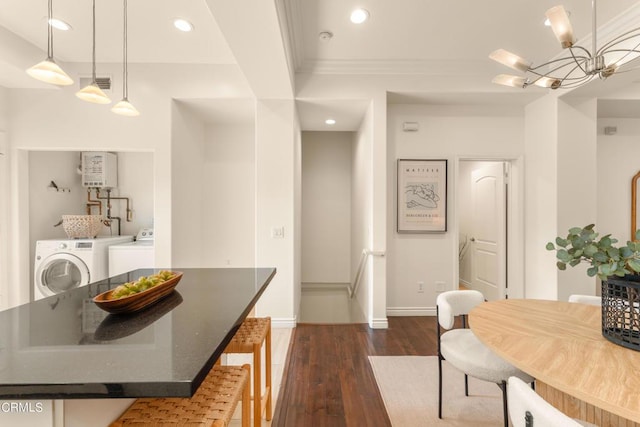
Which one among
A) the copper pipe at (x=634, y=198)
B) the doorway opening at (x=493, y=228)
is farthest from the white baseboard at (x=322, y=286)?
the copper pipe at (x=634, y=198)

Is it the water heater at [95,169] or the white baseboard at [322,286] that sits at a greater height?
the water heater at [95,169]

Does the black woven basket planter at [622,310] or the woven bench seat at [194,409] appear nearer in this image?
the woven bench seat at [194,409]

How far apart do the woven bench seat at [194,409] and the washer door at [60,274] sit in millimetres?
3102

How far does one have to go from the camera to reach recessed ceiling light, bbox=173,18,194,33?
8.53 ft

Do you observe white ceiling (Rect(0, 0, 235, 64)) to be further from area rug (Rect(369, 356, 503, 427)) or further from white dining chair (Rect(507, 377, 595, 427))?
area rug (Rect(369, 356, 503, 427))

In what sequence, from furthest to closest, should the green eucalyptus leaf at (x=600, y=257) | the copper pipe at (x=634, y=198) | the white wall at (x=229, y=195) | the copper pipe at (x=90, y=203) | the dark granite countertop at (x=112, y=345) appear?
the white wall at (x=229, y=195) → the copper pipe at (x=90, y=203) → the copper pipe at (x=634, y=198) → the green eucalyptus leaf at (x=600, y=257) → the dark granite countertop at (x=112, y=345)

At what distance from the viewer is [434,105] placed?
12.1 feet

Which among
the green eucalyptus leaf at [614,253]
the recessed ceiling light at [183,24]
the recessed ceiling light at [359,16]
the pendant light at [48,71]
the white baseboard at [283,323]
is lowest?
the white baseboard at [283,323]

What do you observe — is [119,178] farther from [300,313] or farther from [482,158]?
[482,158]

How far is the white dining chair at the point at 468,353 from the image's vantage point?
4.72ft

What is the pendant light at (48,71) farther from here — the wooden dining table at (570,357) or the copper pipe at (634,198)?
the copper pipe at (634,198)

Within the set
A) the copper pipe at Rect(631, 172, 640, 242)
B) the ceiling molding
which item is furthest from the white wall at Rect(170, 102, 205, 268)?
the copper pipe at Rect(631, 172, 640, 242)

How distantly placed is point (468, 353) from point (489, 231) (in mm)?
3111

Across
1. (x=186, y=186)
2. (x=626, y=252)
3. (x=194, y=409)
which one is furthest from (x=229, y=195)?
(x=626, y=252)
